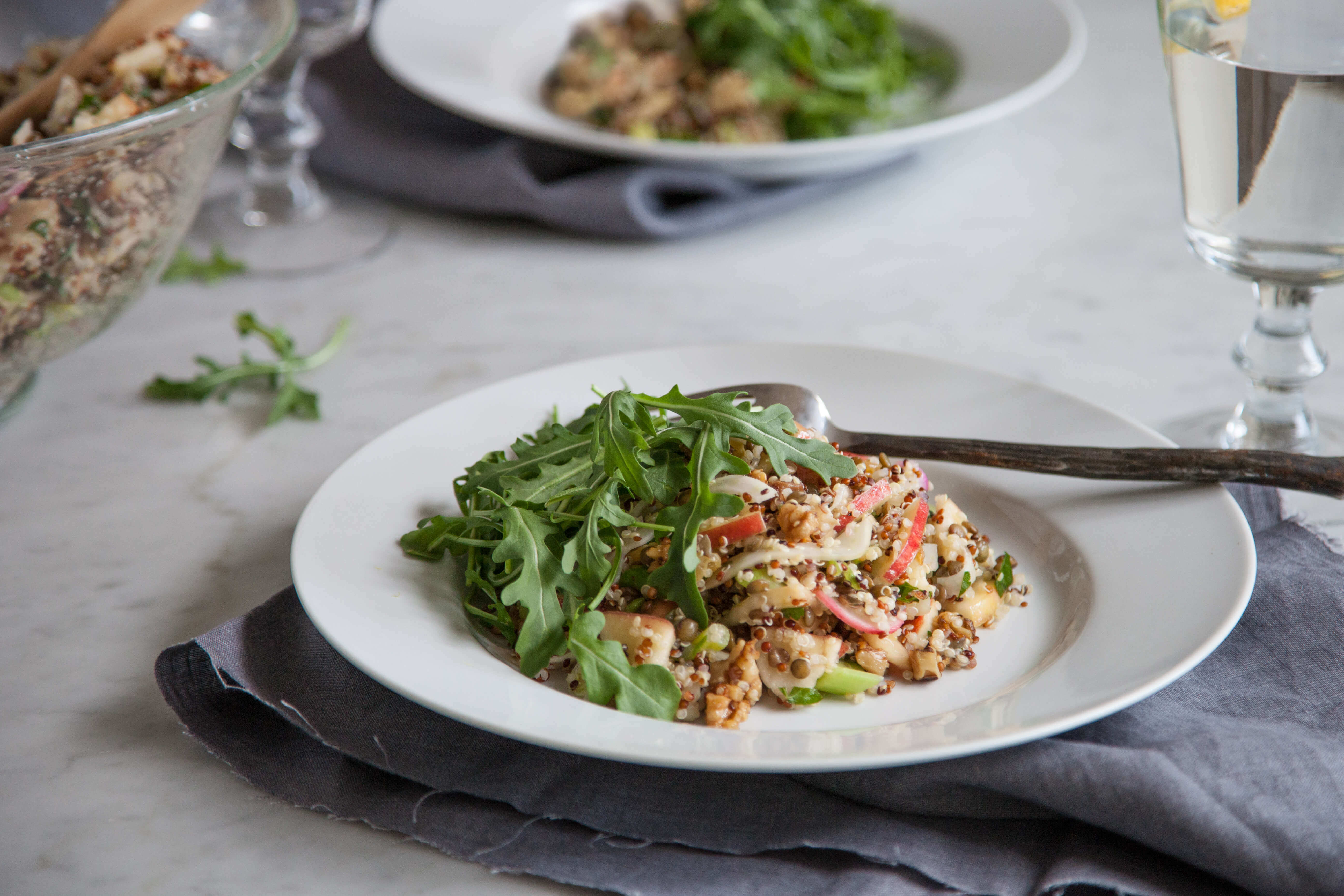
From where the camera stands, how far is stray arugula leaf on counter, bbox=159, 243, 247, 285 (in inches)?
93.1

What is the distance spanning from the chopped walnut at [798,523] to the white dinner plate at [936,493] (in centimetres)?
17

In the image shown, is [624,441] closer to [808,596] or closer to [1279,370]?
[808,596]

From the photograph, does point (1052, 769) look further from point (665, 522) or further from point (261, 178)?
point (261, 178)

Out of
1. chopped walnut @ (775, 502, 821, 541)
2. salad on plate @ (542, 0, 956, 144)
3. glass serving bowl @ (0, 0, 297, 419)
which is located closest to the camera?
chopped walnut @ (775, 502, 821, 541)

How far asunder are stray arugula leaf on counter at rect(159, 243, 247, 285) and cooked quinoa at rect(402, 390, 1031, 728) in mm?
1190

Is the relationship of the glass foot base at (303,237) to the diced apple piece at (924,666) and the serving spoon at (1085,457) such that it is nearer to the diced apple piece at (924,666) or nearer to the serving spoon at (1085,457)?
the serving spoon at (1085,457)

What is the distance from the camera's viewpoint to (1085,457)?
1.48 m

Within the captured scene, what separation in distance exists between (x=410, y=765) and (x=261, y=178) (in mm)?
1739

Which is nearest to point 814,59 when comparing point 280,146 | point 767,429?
point 280,146

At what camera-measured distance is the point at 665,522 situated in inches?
50.9

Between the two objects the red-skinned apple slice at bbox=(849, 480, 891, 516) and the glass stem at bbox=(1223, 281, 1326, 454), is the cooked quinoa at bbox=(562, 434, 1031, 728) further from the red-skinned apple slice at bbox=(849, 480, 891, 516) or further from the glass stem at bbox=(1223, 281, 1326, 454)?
the glass stem at bbox=(1223, 281, 1326, 454)

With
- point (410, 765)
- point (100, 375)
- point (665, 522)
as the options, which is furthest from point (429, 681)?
point (100, 375)

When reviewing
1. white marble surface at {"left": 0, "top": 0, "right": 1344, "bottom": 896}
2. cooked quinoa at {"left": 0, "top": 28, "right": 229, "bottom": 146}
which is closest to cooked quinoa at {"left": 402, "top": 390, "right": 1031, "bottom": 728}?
white marble surface at {"left": 0, "top": 0, "right": 1344, "bottom": 896}

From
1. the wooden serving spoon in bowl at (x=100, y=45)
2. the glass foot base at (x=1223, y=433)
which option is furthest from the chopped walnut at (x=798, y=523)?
the wooden serving spoon in bowl at (x=100, y=45)
